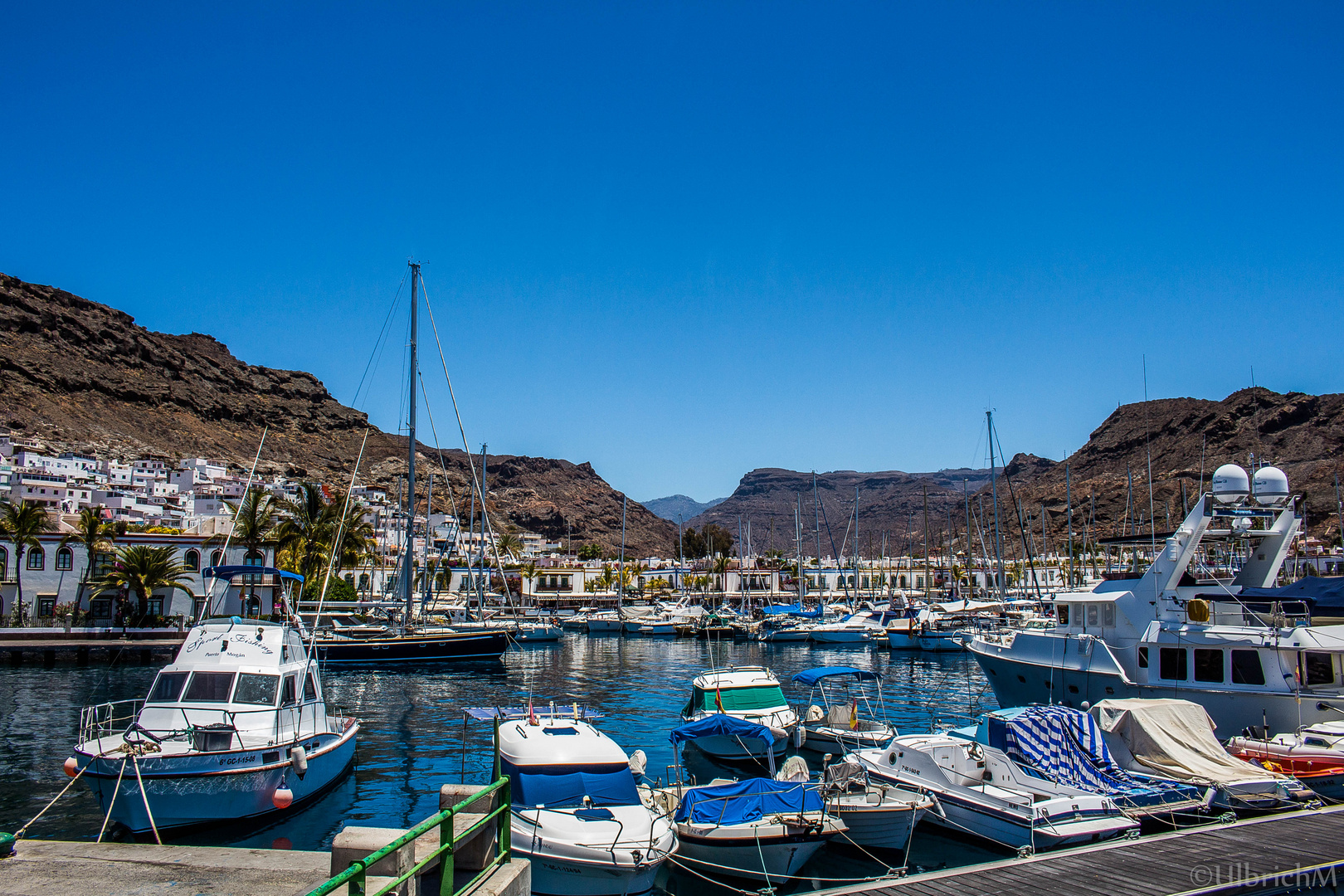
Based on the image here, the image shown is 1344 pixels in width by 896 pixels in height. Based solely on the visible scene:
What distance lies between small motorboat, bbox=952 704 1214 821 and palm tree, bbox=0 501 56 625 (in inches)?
2674

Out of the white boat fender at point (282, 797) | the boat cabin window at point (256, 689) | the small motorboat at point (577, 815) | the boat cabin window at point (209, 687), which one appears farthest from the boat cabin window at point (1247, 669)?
the boat cabin window at point (209, 687)

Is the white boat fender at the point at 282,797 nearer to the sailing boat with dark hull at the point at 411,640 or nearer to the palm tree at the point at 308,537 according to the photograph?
the sailing boat with dark hull at the point at 411,640

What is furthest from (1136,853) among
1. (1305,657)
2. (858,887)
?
(1305,657)

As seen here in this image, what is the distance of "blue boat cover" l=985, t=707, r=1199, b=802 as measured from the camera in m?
18.0

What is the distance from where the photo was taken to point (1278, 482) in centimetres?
2694

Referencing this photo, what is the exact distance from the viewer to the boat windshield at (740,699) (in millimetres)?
27484

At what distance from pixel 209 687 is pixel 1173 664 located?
2711 centimetres

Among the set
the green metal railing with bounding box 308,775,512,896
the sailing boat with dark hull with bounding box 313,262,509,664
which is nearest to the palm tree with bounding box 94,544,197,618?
the sailing boat with dark hull with bounding box 313,262,509,664

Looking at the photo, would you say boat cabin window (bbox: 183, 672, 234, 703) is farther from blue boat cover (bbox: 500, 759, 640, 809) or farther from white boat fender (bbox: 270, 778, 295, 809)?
blue boat cover (bbox: 500, 759, 640, 809)

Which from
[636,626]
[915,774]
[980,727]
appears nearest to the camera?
[915,774]

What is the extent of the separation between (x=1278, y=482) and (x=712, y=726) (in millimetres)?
20421

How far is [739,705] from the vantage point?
1085 inches

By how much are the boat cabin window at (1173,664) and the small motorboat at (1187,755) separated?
5074mm

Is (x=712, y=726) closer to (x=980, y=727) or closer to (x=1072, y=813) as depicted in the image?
(x=980, y=727)
